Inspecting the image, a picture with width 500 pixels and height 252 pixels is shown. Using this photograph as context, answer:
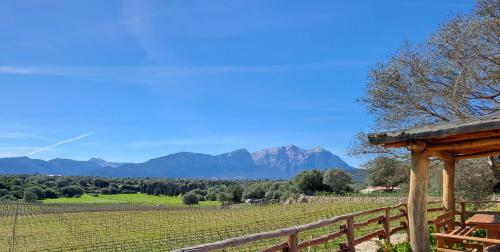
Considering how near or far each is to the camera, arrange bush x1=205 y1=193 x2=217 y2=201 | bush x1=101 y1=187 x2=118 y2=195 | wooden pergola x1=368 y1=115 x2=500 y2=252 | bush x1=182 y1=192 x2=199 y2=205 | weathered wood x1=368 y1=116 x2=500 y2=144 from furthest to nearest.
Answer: bush x1=101 y1=187 x2=118 y2=195, bush x1=205 y1=193 x2=217 y2=201, bush x1=182 y1=192 x2=199 y2=205, wooden pergola x1=368 y1=115 x2=500 y2=252, weathered wood x1=368 y1=116 x2=500 y2=144

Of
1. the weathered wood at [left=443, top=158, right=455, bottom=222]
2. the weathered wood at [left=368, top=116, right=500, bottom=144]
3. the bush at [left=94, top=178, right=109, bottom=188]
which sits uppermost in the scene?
the weathered wood at [left=368, top=116, right=500, bottom=144]

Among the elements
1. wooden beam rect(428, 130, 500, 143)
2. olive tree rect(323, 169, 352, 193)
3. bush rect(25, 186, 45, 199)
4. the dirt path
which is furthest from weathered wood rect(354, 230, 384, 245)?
bush rect(25, 186, 45, 199)

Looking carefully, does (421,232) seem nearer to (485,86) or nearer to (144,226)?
(485,86)

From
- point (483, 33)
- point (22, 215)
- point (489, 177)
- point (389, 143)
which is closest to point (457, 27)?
point (483, 33)

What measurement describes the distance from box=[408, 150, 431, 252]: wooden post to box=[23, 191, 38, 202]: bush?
9260cm

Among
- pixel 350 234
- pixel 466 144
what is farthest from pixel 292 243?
pixel 466 144

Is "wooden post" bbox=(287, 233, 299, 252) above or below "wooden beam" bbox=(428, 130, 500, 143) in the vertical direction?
below

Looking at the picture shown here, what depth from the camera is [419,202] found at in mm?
8289

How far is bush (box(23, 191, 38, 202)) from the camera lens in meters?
88.3

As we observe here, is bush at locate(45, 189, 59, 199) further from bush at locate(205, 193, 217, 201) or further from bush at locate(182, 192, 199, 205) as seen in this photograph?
bush at locate(205, 193, 217, 201)

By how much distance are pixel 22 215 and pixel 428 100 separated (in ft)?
198

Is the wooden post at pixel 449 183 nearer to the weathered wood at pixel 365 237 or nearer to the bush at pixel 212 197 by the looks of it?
the weathered wood at pixel 365 237

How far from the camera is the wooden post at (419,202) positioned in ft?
27.0

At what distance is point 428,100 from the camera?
15406mm
